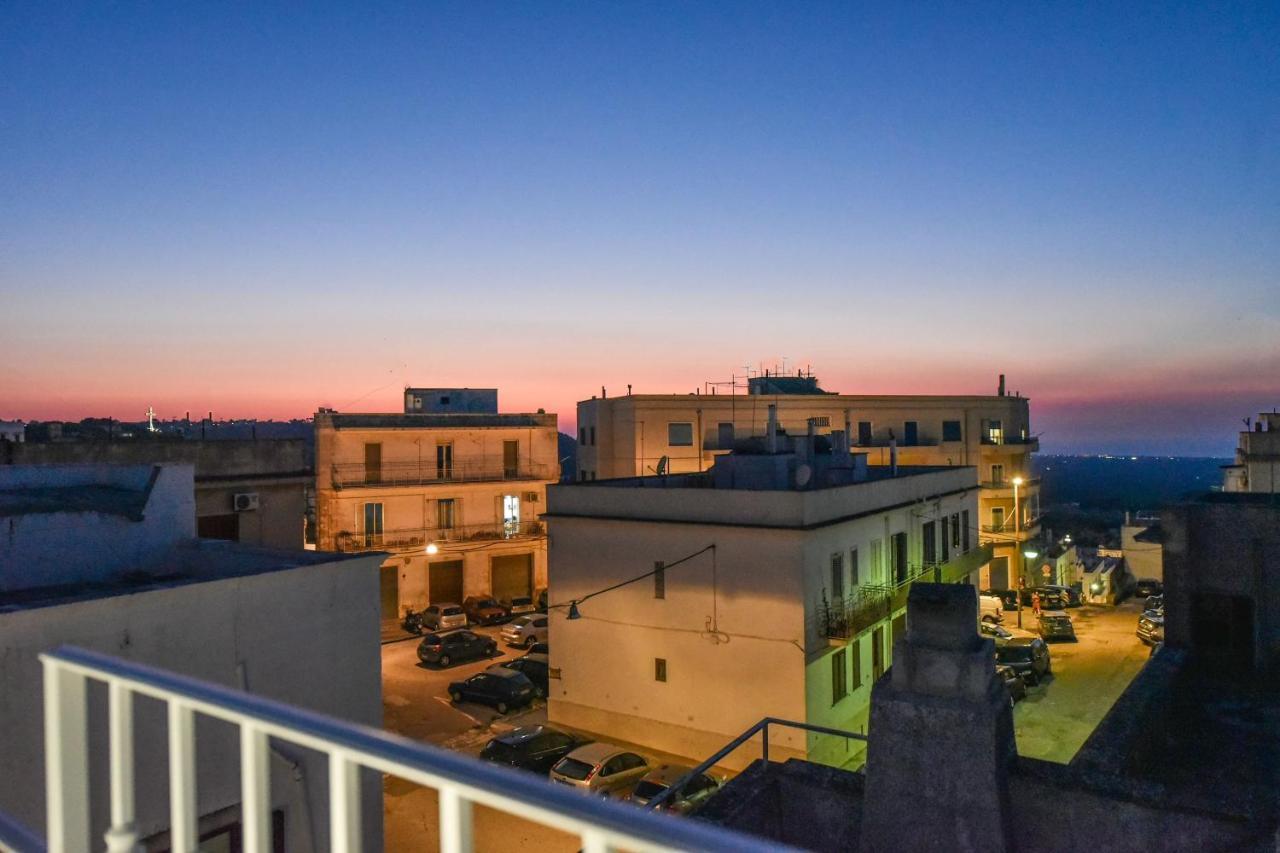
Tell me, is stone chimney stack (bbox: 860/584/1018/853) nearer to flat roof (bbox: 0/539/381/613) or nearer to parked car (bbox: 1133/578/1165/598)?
flat roof (bbox: 0/539/381/613)

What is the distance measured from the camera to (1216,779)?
778 cm

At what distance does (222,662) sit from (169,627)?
674mm

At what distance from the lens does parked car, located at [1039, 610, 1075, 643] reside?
99.9 feet

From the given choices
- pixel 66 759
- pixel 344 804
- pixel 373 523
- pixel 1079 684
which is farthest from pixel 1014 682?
pixel 344 804

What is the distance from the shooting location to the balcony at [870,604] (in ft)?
62.4

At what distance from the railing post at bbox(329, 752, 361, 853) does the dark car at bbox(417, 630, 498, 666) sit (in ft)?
86.5

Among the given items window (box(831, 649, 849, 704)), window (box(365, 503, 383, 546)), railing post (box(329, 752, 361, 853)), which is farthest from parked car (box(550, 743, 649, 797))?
window (box(365, 503, 383, 546))

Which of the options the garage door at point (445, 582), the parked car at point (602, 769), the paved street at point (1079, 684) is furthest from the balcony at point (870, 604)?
the garage door at point (445, 582)

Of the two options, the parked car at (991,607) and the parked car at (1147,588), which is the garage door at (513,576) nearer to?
the parked car at (991,607)

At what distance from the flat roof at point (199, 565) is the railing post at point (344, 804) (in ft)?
25.1

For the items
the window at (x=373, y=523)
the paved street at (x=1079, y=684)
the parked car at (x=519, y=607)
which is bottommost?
the paved street at (x=1079, y=684)

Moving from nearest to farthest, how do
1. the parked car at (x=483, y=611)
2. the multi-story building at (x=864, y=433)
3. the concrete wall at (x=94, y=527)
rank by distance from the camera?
the concrete wall at (x=94, y=527) → the parked car at (x=483, y=611) → the multi-story building at (x=864, y=433)

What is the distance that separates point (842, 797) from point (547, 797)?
659 cm

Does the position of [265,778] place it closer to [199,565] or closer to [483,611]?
[199,565]
